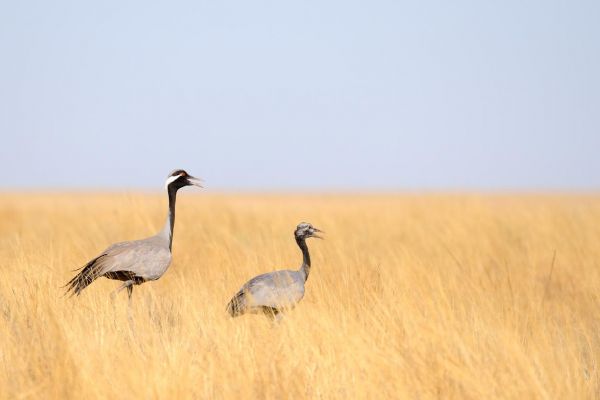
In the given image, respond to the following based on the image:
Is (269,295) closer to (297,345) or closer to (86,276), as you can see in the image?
(297,345)

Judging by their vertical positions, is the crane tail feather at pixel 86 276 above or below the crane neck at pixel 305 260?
below

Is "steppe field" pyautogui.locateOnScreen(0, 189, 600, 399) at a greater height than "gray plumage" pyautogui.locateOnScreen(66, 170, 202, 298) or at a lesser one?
lesser

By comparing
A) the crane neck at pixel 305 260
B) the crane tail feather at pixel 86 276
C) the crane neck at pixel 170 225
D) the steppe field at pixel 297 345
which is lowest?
the steppe field at pixel 297 345

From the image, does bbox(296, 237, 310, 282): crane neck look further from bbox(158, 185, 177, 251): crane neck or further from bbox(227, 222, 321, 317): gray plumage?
bbox(158, 185, 177, 251): crane neck

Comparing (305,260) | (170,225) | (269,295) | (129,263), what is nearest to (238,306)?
(269,295)

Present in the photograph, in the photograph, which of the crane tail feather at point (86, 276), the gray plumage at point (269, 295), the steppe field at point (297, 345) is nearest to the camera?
the steppe field at point (297, 345)

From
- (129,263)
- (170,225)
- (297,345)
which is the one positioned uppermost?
(170,225)

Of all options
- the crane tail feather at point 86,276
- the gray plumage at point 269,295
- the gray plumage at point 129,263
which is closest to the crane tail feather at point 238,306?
the gray plumage at point 269,295

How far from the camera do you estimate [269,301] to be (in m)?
5.79

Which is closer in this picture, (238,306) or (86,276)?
A: (238,306)

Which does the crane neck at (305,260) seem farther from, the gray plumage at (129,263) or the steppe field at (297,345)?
the gray plumage at (129,263)

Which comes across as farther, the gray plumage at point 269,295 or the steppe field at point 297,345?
the gray plumage at point 269,295

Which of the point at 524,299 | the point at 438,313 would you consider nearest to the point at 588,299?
the point at 524,299

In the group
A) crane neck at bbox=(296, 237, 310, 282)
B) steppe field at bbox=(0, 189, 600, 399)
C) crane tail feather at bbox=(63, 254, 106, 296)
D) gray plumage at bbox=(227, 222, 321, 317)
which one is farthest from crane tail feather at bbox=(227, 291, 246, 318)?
crane tail feather at bbox=(63, 254, 106, 296)
